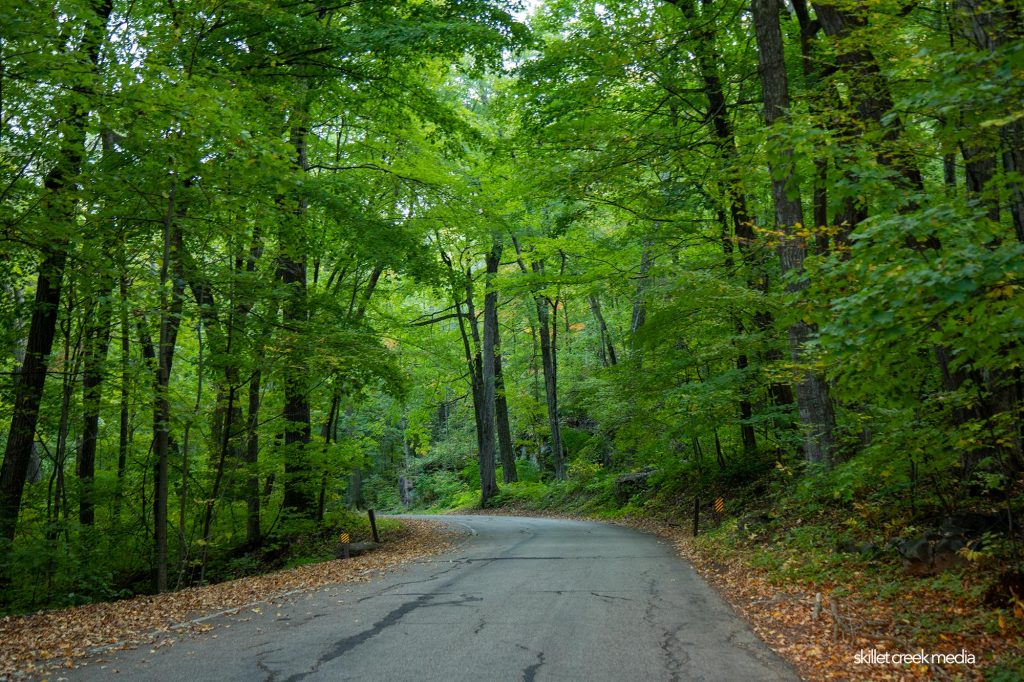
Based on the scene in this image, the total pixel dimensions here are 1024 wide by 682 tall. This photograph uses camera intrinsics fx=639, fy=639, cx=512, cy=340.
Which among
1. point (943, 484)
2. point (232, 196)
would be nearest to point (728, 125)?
point (943, 484)

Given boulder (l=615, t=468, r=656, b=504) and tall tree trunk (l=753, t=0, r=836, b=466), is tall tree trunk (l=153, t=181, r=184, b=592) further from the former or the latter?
boulder (l=615, t=468, r=656, b=504)

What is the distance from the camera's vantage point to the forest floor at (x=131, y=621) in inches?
240

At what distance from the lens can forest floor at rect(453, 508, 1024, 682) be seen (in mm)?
5078

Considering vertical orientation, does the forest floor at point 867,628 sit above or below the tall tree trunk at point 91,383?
below

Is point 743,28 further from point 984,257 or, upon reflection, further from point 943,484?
point 984,257

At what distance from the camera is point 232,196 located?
10266 mm

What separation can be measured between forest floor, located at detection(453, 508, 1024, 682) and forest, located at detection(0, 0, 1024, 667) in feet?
1.75

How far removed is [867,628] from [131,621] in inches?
318

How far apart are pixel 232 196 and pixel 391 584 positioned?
262 inches

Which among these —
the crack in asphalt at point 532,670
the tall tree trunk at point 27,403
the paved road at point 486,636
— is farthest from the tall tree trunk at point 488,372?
the crack in asphalt at point 532,670

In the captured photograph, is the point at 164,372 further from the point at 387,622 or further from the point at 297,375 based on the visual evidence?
the point at 387,622

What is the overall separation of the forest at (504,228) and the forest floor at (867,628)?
1.75 feet

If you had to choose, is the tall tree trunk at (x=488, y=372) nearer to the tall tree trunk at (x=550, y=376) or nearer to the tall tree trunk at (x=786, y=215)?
the tall tree trunk at (x=550, y=376)

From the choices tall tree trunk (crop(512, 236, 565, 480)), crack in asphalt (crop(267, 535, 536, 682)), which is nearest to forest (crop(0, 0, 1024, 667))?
crack in asphalt (crop(267, 535, 536, 682))
